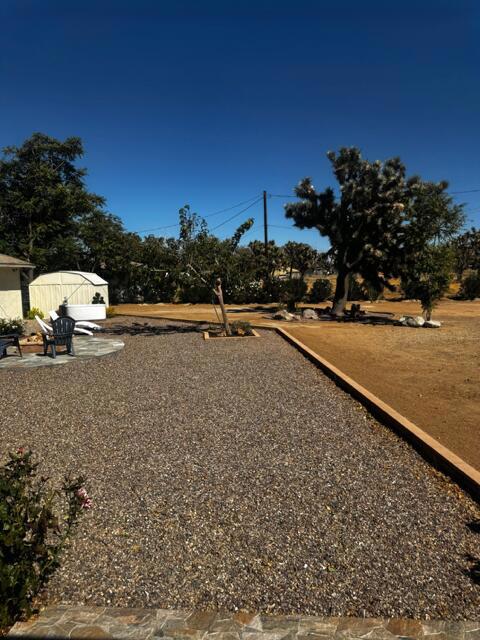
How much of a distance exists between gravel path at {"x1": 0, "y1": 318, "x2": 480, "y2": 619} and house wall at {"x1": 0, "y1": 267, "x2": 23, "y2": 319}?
9.83 m

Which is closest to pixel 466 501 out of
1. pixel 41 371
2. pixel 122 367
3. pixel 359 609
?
pixel 359 609

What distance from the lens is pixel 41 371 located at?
8703 mm

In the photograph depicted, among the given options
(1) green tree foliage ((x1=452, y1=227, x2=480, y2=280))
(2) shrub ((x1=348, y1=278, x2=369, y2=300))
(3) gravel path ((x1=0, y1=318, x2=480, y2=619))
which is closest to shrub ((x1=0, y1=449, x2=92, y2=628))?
(3) gravel path ((x1=0, y1=318, x2=480, y2=619))

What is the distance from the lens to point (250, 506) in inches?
138

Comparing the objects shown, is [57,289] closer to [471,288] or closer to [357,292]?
[357,292]

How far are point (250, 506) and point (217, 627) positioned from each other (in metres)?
1.24

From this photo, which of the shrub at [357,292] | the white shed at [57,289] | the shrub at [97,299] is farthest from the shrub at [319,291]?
the white shed at [57,289]

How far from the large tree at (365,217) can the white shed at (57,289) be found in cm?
1172

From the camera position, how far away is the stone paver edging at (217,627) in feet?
7.29

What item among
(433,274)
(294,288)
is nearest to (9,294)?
(433,274)

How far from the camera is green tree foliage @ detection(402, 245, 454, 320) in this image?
1678 centimetres

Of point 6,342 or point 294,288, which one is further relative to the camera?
point 294,288

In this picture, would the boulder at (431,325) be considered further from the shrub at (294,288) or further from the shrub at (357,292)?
the shrub at (357,292)

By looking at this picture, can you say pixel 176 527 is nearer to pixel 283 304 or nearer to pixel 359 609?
pixel 359 609
